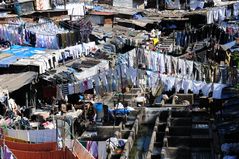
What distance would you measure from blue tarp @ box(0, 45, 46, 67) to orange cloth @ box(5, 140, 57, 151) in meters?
10.8

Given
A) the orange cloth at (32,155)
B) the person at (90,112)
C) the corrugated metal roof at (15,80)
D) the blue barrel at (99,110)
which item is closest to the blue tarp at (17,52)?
the corrugated metal roof at (15,80)

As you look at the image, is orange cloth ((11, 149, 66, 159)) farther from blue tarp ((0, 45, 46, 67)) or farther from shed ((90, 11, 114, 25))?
shed ((90, 11, 114, 25))

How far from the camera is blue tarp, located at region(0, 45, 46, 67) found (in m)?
28.4

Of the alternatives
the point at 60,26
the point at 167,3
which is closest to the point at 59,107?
the point at 60,26

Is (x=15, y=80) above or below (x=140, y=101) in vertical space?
above

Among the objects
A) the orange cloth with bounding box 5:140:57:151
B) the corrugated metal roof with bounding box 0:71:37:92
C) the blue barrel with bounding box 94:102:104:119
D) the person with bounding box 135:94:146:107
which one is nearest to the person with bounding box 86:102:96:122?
the blue barrel with bounding box 94:102:104:119

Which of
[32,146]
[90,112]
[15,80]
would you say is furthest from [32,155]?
[15,80]

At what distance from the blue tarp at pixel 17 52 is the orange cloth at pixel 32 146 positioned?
10795 millimetres

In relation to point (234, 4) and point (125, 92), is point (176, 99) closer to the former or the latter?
point (125, 92)

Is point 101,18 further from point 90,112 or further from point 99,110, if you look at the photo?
point 99,110

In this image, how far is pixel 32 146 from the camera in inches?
699

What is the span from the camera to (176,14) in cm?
4322

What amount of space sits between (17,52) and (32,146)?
44.5 feet

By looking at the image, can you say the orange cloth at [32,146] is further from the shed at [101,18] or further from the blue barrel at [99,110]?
the shed at [101,18]
